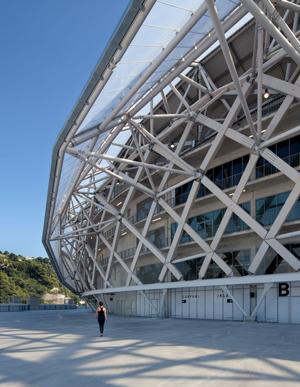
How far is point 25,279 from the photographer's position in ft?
355

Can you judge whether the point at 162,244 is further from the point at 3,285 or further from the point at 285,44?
the point at 3,285

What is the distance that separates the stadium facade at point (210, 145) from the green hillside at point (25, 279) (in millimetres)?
65659

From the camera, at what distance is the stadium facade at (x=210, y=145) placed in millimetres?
18797

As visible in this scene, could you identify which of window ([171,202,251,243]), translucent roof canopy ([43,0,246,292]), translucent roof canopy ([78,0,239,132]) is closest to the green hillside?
window ([171,202,251,243])

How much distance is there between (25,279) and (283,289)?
93364 mm

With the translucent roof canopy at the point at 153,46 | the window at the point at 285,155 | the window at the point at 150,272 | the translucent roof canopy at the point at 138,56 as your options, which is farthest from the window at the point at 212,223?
the translucent roof canopy at the point at 153,46

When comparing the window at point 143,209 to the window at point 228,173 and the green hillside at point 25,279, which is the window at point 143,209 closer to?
the window at point 228,173

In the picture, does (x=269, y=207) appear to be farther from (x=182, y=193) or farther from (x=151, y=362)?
(x=151, y=362)

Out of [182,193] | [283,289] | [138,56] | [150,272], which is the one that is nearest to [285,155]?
[283,289]

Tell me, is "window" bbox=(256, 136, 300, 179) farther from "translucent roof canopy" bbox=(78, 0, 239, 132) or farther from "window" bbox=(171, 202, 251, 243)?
"translucent roof canopy" bbox=(78, 0, 239, 132)

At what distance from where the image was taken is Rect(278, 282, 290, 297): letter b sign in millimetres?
24594

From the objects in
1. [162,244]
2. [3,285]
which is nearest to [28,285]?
[3,285]

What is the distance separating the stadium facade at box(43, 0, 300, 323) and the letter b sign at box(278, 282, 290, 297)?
0.06 meters

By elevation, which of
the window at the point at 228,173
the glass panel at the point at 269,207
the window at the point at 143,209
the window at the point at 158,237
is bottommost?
the window at the point at 158,237
